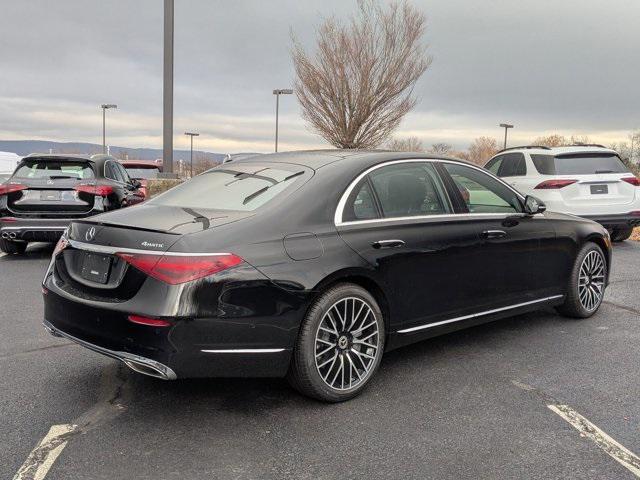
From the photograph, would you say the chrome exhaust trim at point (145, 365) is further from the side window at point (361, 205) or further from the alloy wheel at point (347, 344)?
the side window at point (361, 205)

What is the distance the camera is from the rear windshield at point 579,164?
9.36 m

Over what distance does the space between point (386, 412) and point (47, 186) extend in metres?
6.74

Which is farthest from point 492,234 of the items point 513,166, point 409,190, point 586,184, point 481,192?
point 513,166

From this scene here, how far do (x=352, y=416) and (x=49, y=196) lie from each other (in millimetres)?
6600

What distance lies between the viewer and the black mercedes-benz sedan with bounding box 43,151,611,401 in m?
3.10

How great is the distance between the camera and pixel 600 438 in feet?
10.3

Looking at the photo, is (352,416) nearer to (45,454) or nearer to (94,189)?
(45,454)

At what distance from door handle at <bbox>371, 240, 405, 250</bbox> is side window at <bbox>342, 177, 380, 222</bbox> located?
0.61 ft

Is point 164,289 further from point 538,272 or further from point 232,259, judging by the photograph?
point 538,272

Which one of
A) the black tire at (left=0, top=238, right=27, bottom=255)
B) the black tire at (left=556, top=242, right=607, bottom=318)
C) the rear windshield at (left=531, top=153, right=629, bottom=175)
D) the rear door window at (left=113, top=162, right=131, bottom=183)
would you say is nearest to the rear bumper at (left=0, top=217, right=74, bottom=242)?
the black tire at (left=0, top=238, right=27, bottom=255)

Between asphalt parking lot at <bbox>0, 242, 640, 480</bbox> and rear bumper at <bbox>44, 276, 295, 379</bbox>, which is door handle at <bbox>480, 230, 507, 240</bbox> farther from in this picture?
rear bumper at <bbox>44, 276, 295, 379</bbox>

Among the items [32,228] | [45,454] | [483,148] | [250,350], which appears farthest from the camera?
[483,148]

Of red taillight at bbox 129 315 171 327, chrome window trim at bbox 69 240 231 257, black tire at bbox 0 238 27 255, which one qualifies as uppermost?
chrome window trim at bbox 69 240 231 257

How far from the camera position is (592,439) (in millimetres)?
3129
